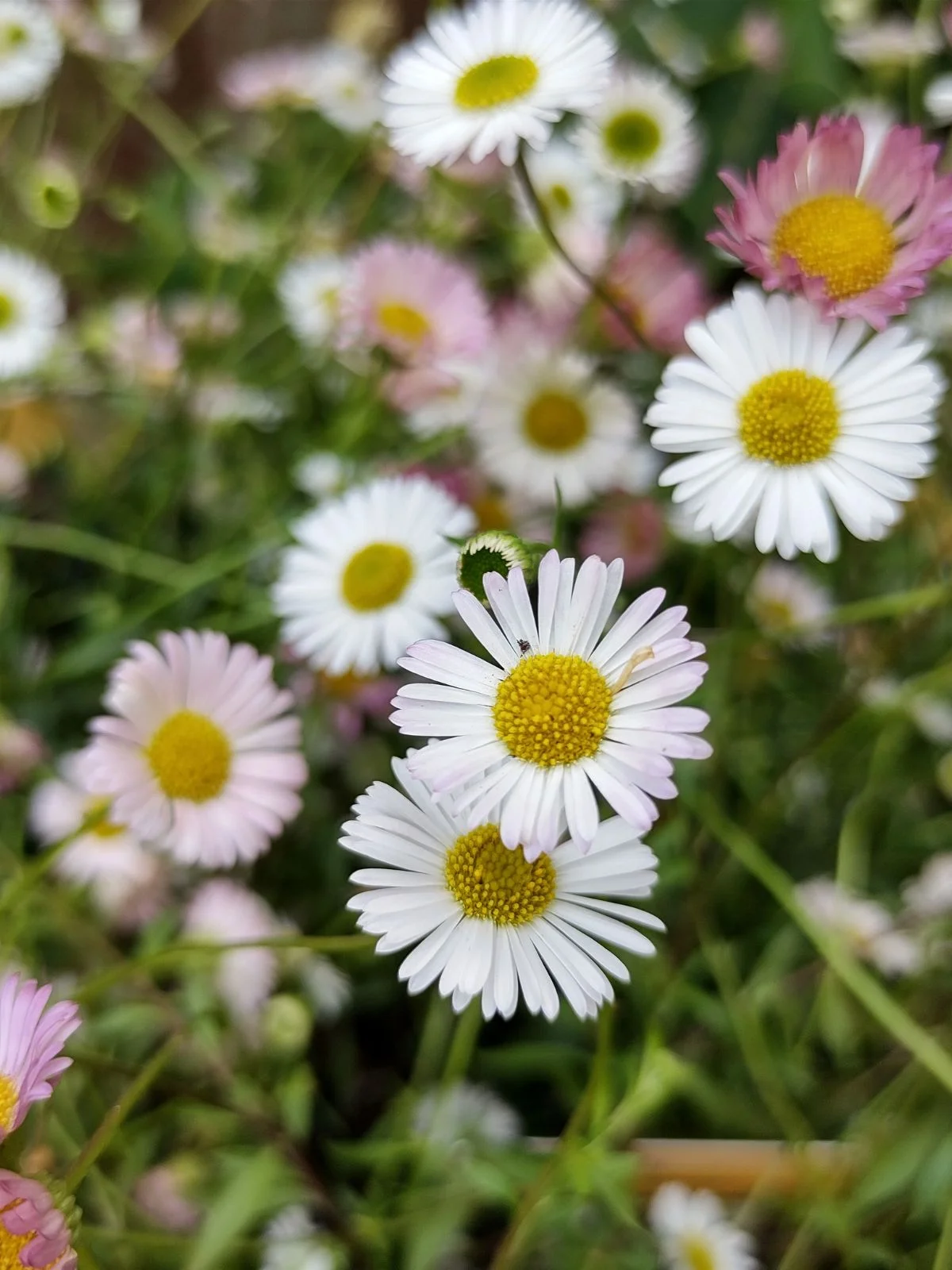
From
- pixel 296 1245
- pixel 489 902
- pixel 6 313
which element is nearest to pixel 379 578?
pixel 489 902

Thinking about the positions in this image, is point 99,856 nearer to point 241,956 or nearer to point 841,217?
point 241,956

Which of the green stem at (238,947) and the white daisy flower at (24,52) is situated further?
the white daisy flower at (24,52)

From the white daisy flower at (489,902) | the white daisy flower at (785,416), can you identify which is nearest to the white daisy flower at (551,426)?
the white daisy flower at (785,416)

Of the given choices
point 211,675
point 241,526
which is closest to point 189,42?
point 241,526

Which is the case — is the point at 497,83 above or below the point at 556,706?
above

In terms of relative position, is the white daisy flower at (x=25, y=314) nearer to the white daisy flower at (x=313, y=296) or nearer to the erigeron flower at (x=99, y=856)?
the white daisy flower at (x=313, y=296)
